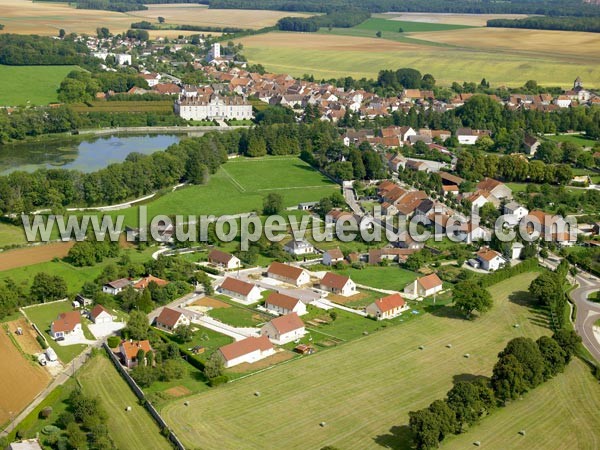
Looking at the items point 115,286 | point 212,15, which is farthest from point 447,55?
point 115,286

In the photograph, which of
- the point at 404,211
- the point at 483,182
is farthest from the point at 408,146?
the point at 404,211

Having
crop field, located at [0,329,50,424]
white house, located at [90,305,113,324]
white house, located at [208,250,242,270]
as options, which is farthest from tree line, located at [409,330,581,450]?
white house, located at [208,250,242,270]

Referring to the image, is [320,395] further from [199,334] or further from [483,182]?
[483,182]

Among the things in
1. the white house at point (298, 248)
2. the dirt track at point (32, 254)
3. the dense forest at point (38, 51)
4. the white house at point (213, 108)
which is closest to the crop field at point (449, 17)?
the dense forest at point (38, 51)

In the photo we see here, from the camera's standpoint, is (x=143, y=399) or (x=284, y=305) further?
(x=284, y=305)

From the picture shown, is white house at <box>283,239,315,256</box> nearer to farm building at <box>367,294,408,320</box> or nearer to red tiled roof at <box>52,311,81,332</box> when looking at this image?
farm building at <box>367,294,408,320</box>

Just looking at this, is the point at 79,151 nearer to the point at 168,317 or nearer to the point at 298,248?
the point at 298,248

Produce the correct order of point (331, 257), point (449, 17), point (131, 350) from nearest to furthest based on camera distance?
point (131, 350) → point (331, 257) → point (449, 17)
